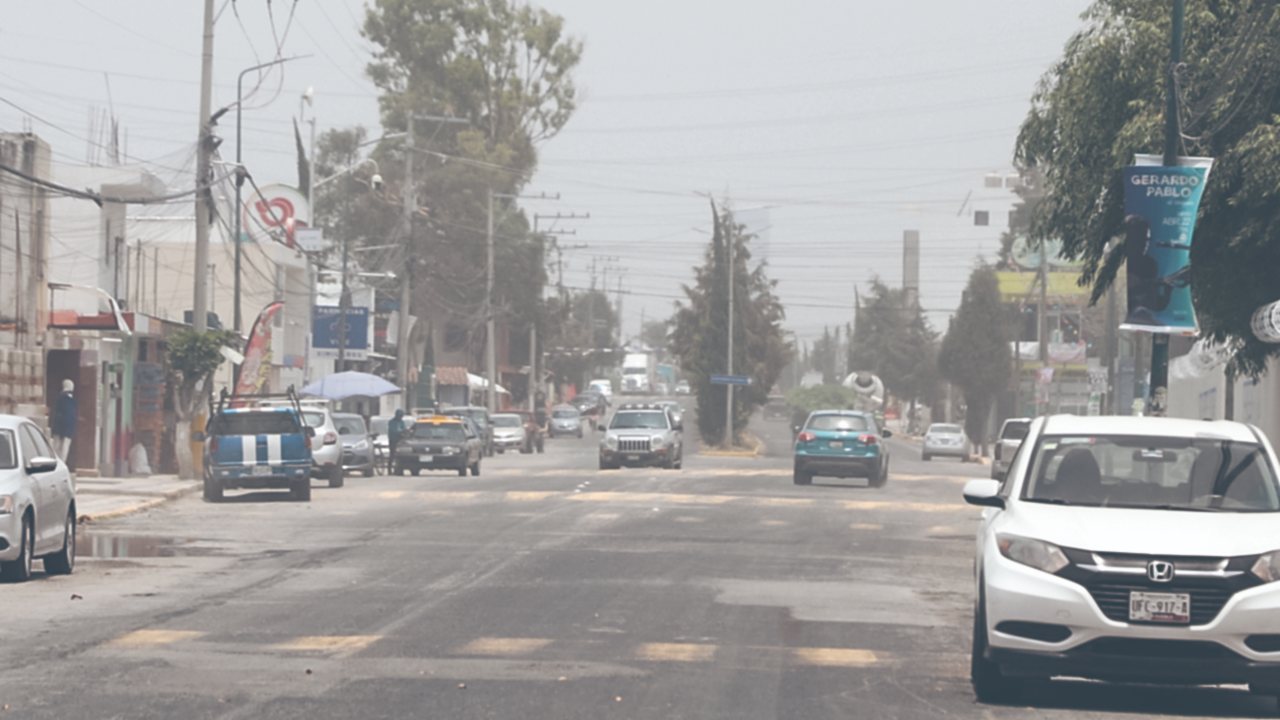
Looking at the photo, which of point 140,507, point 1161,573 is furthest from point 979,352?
point 1161,573

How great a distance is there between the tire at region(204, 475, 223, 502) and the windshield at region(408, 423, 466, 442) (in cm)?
1421

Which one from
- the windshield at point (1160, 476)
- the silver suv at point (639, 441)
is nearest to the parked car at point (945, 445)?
the silver suv at point (639, 441)

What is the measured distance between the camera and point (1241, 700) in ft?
37.2

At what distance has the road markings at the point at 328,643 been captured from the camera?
12711 millimetres

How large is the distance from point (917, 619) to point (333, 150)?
276ft

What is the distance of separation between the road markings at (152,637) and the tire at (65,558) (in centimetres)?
548

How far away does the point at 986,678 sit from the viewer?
10.8 meters

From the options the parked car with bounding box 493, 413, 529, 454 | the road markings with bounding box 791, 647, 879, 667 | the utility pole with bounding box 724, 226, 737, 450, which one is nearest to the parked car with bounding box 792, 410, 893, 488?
the road markings with bounding box 791, 647, 879, 667

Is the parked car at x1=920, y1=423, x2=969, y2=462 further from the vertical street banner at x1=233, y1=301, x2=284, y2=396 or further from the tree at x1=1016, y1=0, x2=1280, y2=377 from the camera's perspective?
the tree at x1=1016, y1=0, x2=1280, y2=377

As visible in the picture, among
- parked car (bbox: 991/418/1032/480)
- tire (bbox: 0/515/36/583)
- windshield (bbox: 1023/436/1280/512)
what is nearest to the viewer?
windshield (bbox: 1023/436/1280/512)

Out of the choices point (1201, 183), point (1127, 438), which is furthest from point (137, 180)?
point (1127, 438)

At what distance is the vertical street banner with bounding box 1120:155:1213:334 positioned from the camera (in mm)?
20266

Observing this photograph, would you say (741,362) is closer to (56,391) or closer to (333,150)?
(333,150)

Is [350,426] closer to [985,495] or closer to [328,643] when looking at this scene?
[328,643]
